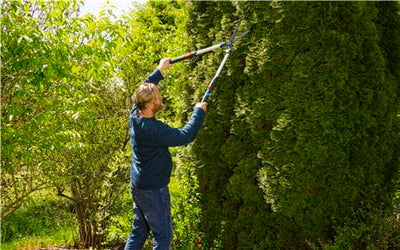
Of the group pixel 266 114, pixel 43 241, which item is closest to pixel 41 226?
pixel 43 241

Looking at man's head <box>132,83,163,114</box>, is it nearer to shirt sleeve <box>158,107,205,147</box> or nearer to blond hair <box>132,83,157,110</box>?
blond hair <box>132,83,157,110</box>

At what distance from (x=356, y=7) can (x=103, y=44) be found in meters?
2.55

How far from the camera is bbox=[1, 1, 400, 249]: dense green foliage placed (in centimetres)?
458

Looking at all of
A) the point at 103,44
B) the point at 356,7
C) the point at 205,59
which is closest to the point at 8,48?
the point at 103,44

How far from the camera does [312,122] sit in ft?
15.3

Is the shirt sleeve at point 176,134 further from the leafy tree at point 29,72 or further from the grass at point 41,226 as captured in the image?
the grass at point 41,226

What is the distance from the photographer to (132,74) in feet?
22.7

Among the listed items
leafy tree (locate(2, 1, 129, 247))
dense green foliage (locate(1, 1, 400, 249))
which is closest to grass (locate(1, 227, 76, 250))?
leafy tree (locate(2, 1, 129, 247))

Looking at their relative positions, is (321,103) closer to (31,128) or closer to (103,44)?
(103,44)

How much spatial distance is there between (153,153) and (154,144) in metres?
0.09

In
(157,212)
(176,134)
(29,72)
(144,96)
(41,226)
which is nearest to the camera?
(176,134)

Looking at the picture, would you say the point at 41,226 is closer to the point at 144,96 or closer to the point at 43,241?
the point at 43,241

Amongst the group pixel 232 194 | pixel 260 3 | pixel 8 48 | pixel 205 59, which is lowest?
pixel 232 194

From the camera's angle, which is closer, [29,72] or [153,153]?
[153,153]
